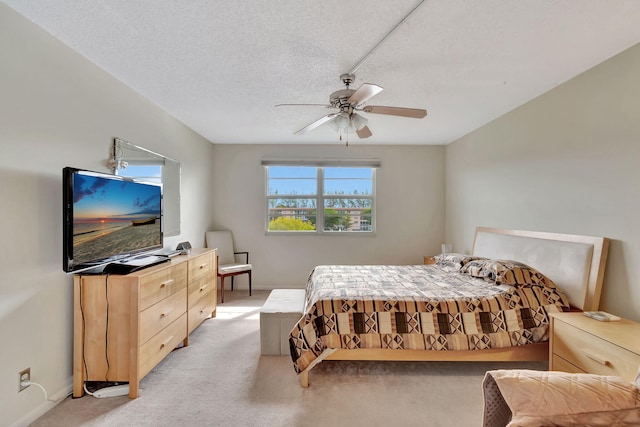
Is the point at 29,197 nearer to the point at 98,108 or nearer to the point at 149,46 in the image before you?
the point at 98,108

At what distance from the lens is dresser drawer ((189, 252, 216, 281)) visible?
2.93 metres

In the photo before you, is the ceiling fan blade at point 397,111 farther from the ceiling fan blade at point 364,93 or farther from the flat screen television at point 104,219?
the flat screen television at point 104,219

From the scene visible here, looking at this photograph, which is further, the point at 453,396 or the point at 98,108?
the point at 98,108

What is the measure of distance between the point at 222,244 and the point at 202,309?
5.08ft

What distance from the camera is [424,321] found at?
2215mm

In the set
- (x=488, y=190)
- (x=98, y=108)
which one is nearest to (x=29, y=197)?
(x=98, y=108)

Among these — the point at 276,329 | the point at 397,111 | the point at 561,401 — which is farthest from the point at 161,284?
the point at 561,401

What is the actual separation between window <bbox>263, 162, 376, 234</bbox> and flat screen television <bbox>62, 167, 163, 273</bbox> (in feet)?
7.73

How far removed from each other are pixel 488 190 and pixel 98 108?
14.4ft

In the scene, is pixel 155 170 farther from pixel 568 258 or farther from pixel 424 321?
pixel 568 258

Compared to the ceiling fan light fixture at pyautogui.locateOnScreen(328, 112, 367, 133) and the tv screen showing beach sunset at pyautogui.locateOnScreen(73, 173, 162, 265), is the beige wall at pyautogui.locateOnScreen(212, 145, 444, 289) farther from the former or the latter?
the ceiling fan light fixture at pyautogui.locateOnScreen(328, 112, 367, 133)

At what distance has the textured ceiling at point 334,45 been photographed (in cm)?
162

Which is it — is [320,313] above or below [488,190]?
below

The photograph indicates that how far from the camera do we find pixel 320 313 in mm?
2217
